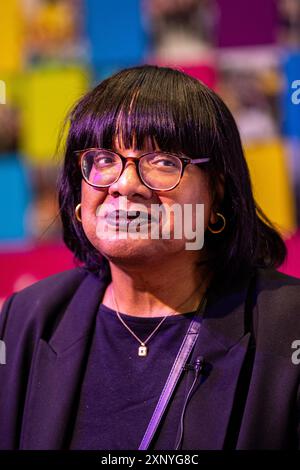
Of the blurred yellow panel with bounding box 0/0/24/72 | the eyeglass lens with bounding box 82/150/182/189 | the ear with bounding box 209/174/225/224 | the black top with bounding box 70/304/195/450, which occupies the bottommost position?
the black top with bounding box 70/304/195/450

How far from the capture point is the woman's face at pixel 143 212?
48.8 inches

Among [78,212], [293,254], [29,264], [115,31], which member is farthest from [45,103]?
[78,212]

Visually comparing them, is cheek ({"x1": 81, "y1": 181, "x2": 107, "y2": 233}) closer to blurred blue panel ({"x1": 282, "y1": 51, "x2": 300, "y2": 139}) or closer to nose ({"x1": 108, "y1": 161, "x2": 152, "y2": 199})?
nose ({"x1": 108, "y1": 161, "x2": 152, "y2": 199})

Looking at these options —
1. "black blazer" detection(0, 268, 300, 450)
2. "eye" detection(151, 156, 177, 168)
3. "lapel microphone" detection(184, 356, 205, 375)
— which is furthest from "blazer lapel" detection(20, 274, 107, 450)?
"eye" detection(151, 156, 177, 168)

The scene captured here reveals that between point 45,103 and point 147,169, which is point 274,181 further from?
point 147,169

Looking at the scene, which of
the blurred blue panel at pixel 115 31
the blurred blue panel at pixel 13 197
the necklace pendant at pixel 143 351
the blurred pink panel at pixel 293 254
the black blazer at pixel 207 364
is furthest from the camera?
the blurred blue panel at pixel 13 197

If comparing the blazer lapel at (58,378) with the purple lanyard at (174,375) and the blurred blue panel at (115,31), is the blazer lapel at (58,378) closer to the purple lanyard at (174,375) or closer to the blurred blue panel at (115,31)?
the purple lanyard at (174,375)

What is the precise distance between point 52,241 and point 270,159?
0.94m

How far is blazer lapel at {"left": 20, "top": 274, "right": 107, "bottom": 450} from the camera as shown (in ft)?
4.24

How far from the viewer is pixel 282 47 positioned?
2676mm

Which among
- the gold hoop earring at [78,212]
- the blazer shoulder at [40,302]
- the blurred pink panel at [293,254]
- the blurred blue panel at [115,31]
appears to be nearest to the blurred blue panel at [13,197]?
the blurred blue panel at [115,31]

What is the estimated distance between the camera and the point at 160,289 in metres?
1.35

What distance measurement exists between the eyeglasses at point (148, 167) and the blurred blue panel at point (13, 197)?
1.60 meters
